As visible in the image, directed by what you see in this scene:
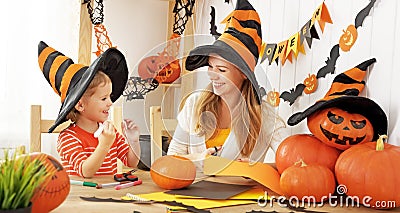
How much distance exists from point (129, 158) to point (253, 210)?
604 mm

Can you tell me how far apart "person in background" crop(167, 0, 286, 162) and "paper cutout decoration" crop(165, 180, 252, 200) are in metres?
0.08

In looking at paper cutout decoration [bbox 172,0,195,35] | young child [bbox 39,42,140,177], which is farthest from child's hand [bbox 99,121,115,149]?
paper cutout decoration [bbox 172,0,195,35]

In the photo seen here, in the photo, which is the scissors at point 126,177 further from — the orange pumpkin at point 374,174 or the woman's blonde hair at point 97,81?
the orange pumpkin at point 374,174

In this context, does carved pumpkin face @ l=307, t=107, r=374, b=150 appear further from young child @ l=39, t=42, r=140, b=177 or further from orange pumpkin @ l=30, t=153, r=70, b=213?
orange pumpkin @ l=30, t=153, r=70, b=213

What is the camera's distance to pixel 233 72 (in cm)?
Result: 120

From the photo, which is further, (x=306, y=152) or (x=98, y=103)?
(x=98, y=103)

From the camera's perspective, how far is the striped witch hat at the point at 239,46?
1.21m

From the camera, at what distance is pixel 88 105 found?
1496mm

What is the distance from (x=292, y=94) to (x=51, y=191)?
A: 3.84 feet

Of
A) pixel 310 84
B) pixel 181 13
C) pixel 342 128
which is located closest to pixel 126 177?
pixel 342 128

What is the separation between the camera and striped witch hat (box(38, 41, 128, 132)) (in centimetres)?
136

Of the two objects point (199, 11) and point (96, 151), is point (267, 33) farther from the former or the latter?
point (96, 151)

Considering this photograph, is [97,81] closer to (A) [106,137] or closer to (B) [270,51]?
(A) [106,137]

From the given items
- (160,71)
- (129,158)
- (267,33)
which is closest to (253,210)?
(160,71)
